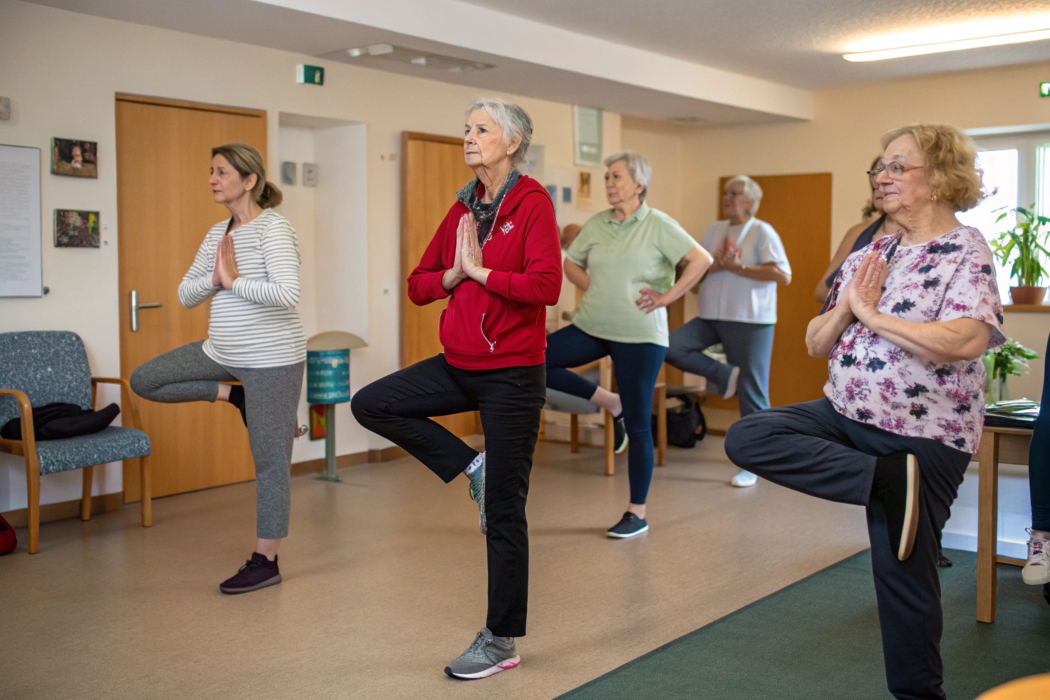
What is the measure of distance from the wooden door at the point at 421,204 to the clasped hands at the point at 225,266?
275cm

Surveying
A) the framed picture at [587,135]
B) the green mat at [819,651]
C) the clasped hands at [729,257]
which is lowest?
the green mat at [819,651]

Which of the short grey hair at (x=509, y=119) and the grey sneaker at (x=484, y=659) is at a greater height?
the short grey hair at (x=509, y=119)

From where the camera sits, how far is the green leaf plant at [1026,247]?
679 centimetres

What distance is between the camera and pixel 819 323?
2.40 meters

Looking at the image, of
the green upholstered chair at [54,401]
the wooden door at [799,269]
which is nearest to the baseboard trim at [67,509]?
the green upholstered chair at [54,401]

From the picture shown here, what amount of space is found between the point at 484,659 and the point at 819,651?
1.02 meters

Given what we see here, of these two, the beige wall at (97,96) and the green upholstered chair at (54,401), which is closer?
the green upholstered chair at (54,401)

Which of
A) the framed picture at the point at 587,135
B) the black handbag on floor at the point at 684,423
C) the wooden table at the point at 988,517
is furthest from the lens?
the framed picture at the point at 587,135

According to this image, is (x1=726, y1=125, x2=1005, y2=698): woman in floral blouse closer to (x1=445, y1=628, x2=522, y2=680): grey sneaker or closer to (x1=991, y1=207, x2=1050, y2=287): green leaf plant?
(x1=445, y1=628, x2=522, y2=680): grey sneaker

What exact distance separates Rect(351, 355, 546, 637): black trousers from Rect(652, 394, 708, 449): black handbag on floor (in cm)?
407

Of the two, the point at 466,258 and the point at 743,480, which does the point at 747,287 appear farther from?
the point at 466,258

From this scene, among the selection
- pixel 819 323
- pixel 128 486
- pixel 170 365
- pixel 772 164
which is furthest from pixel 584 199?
pixel 819 323

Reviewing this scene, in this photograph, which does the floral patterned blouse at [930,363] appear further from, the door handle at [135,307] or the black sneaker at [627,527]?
the door handle at [135,307]

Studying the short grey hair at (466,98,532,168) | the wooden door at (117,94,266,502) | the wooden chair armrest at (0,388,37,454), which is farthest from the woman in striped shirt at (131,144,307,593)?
the wooden door at (117,94,266,502)
